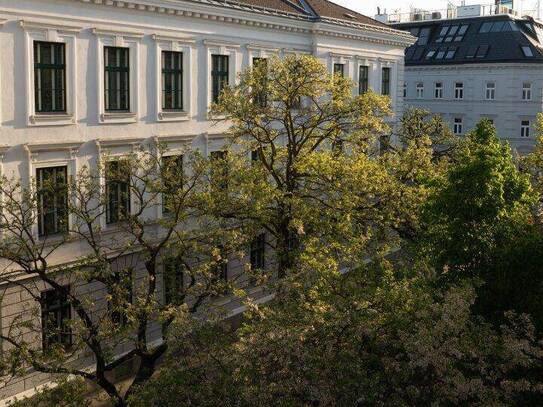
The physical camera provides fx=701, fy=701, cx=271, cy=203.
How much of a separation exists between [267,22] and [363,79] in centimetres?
897

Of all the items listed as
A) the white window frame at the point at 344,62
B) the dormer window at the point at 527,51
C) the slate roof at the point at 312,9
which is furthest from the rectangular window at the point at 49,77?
the dormer window at the point at 527,51

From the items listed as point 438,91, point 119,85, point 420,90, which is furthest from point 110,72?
point 420,90

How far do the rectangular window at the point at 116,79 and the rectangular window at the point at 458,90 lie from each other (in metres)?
40.4

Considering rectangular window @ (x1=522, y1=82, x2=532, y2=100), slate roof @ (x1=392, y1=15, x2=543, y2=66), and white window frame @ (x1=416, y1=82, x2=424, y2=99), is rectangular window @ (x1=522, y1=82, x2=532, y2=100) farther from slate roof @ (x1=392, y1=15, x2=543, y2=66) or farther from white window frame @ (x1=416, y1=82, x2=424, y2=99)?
white window frame @ (x1=416, y1=82, x2=424, y2=99)

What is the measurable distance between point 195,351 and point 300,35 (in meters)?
21.6

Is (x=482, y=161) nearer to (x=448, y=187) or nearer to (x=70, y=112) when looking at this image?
(x=448, y=187)

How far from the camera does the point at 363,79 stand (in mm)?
37406

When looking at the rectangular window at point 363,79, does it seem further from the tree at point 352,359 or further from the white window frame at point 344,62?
the tree at point 352,359

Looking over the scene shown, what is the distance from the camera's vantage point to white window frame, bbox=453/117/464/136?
59281mm

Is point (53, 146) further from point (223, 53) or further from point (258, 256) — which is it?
point (258, 256)

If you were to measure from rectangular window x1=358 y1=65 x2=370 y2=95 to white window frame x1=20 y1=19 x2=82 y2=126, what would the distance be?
708 inches

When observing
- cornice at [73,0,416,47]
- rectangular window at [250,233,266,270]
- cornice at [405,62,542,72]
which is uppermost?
cornice at [405,62,542,72]

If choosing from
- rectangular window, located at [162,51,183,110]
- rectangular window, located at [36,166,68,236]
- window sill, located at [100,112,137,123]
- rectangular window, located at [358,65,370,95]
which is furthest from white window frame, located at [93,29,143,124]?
rectangular window, located at [358,65,370,95]

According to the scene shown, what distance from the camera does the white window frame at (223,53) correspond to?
27.9 meters
